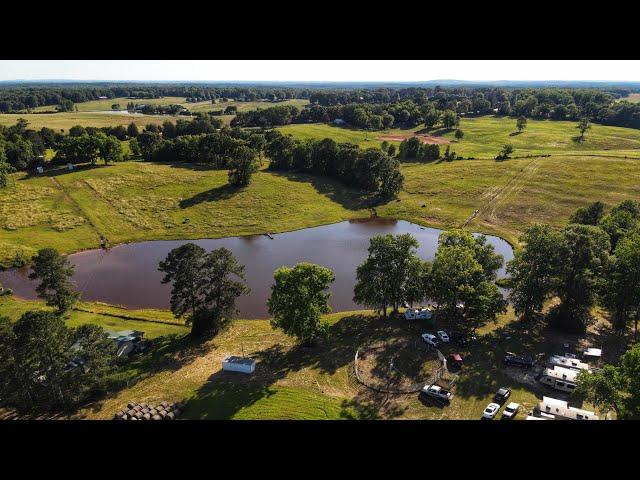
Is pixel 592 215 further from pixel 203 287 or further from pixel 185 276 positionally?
pixel 185 276

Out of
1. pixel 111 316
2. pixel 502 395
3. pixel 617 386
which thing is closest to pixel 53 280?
pixel 111 316

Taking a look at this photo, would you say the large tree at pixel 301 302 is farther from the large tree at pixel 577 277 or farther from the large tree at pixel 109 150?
the large tree at pixel 109 150

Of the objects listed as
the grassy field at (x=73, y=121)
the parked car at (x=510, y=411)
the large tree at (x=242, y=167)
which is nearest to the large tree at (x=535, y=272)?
the parked car at (x=510, y=411)

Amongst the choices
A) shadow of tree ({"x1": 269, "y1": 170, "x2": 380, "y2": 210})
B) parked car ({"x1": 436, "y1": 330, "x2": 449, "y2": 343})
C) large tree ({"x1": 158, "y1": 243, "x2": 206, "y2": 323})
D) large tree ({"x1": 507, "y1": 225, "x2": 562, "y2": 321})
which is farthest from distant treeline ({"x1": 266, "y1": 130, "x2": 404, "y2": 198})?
large tree ({"x1": 158, "y1": 243, "x2": 206, "y2": 323})

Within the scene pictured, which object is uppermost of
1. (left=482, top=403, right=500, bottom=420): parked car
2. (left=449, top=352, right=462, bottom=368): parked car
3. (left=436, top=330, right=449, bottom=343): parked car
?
(left=436, top=330, right=449, bottom=343): parked car

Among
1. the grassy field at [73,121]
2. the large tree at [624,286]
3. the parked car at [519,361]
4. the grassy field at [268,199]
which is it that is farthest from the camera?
the grassy field at [73,121]

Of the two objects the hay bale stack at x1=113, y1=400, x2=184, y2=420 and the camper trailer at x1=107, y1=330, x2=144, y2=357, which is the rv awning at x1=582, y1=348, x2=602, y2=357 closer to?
the hay bale stack at x1=113, y1=400, x2=184, y2=420

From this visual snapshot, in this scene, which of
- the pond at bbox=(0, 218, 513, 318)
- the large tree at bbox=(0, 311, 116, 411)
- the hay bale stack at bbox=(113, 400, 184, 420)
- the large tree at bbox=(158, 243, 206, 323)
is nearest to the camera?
the hay bale stack at bbox=(113, 400, 184, 420)

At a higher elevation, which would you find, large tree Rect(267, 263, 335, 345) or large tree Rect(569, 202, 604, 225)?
large tree Rect(569, 202, 604, 225)
